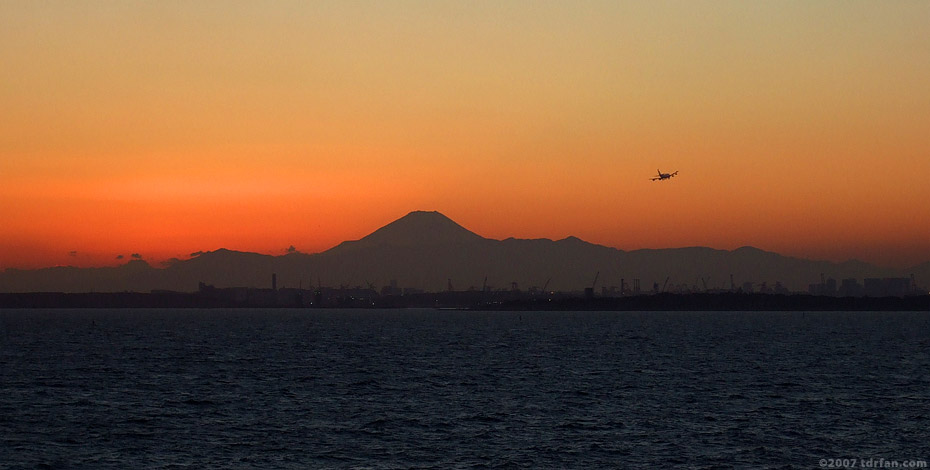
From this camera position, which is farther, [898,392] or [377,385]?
[377,385]

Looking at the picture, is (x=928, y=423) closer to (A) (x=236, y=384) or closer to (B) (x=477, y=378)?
(B) (x=477, y=378)

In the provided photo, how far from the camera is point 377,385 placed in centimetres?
10969

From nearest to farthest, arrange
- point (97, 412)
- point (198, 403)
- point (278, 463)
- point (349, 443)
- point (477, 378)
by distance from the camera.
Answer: point (278, 463)
point (349, 443)
point (97, 412)
point (198, 403)
point (477, 378)

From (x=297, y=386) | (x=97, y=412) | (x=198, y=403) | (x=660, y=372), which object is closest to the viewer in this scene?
(x=97, y=412)

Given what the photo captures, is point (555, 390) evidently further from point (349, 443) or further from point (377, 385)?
point (349, 443)

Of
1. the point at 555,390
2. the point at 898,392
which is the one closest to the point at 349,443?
the point at 555,390

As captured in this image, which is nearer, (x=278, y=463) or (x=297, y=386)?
(x=278, y=463)

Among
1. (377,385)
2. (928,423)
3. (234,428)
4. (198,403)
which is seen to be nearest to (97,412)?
(198,403)

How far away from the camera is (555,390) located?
103812 mm

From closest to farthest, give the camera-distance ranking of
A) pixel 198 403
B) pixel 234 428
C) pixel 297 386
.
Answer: pixel 234 428 → pixel 198 403 → pixel 297 386

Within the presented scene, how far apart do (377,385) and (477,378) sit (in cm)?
1436

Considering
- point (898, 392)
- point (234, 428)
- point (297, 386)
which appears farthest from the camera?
point (297, 386)

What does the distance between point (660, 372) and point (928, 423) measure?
168 ft

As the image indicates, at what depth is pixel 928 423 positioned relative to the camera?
77.4 m
